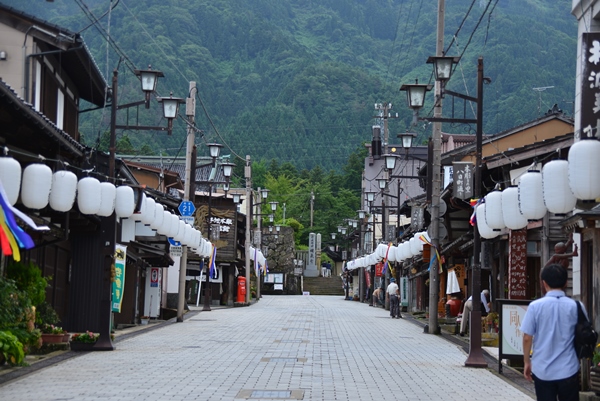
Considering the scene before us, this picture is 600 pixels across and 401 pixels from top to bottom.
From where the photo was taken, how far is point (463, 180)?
29453 mm

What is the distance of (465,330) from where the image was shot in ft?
100

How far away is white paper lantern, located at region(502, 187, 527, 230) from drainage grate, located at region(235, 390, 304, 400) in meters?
4.86

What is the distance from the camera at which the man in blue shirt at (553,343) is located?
8969mm

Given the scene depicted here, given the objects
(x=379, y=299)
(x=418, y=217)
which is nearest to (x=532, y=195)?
(x=418, y=217)

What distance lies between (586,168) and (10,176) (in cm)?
919

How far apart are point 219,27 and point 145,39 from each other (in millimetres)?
52482

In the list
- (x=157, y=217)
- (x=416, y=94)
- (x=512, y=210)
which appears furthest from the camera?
(x=157, y=217)

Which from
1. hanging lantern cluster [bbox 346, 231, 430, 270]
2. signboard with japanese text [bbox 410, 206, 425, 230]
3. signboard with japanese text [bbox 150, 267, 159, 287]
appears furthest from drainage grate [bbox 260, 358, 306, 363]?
signboard with japanese text [bbox 410, 206, 425, 230]

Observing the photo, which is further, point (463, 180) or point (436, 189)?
point (436, 189)

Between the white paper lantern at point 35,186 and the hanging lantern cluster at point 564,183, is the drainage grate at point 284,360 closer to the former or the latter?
the white paper lantern at point 35,186

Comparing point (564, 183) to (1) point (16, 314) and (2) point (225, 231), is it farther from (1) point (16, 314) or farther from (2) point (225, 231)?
(2) point (225, 231)

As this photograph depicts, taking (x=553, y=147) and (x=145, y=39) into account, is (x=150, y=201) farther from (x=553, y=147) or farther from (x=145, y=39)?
(x=145, y=39)

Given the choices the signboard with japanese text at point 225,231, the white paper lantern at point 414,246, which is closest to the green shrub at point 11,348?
the white paper lantern at point 414,246

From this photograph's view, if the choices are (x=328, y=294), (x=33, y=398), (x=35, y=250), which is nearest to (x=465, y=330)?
(x=35, y=250)
